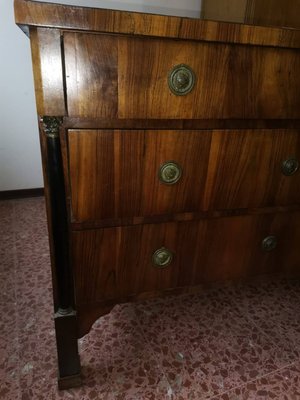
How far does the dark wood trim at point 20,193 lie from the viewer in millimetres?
1799

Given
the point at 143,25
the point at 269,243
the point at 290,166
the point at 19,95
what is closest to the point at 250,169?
the point at 290,166

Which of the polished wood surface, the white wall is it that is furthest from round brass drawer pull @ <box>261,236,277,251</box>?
the white wall

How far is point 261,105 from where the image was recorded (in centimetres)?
66

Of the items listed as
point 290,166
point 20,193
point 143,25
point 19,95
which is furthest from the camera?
point 20,193

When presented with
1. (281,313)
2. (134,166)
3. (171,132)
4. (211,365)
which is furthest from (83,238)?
(281,313)

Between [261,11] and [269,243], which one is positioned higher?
[261,11]

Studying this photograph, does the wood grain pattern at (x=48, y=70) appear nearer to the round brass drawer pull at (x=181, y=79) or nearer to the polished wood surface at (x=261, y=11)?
the round brass drawer pull at (x=181, y=79)

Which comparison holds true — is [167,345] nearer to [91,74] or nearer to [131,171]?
[131,171]

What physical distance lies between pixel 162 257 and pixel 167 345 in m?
0.36

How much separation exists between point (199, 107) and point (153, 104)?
0.10 metres

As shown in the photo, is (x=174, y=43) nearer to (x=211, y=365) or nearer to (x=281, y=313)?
(x=211, y=365)

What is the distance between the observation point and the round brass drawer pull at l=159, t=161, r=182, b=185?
0.67 metres

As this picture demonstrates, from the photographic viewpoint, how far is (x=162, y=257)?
0.76 m

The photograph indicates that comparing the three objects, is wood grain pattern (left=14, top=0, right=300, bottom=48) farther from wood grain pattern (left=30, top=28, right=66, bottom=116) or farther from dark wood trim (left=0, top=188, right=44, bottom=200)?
dark wood trim (left=0, top=188, right=44, bottom=200)
